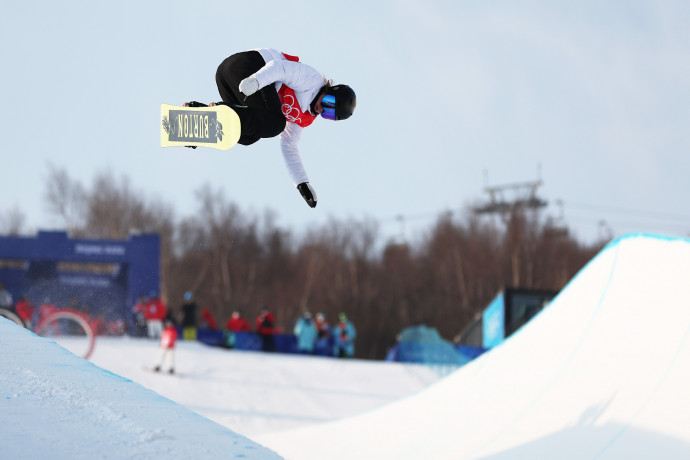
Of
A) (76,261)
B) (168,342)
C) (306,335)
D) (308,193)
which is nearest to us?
(308,193)

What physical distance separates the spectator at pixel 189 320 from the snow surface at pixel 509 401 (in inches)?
411

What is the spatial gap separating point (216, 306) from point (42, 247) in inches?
719

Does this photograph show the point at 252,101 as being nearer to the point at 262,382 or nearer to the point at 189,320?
the point at 262,382

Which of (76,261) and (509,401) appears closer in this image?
(509,401)

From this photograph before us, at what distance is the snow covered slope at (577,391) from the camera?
235 inches

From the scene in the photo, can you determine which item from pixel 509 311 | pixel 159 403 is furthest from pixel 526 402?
pixel 509 311

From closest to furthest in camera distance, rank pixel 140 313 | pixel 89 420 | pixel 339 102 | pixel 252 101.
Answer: pixel 89 420 < pixel 252 101 < pixel 339 102 < pixel 140 313

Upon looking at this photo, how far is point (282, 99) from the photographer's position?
5.45m

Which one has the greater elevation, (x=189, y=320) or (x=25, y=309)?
(x=25, y=309)

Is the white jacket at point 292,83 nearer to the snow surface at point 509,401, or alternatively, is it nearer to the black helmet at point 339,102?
the black helmet at point 339,102

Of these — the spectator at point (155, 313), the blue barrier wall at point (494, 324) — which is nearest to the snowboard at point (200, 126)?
the spectator at point (155, 313)

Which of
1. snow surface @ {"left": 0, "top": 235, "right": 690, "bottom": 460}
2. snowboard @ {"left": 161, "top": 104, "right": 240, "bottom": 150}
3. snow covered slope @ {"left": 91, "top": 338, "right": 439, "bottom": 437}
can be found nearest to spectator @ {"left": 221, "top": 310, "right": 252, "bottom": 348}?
snow covered slope @ {"left": 91, "top": 338, "right": 439, "bottom": 437}

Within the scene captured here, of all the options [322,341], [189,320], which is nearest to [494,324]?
[322,341]

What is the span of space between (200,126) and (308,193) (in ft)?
3.06
